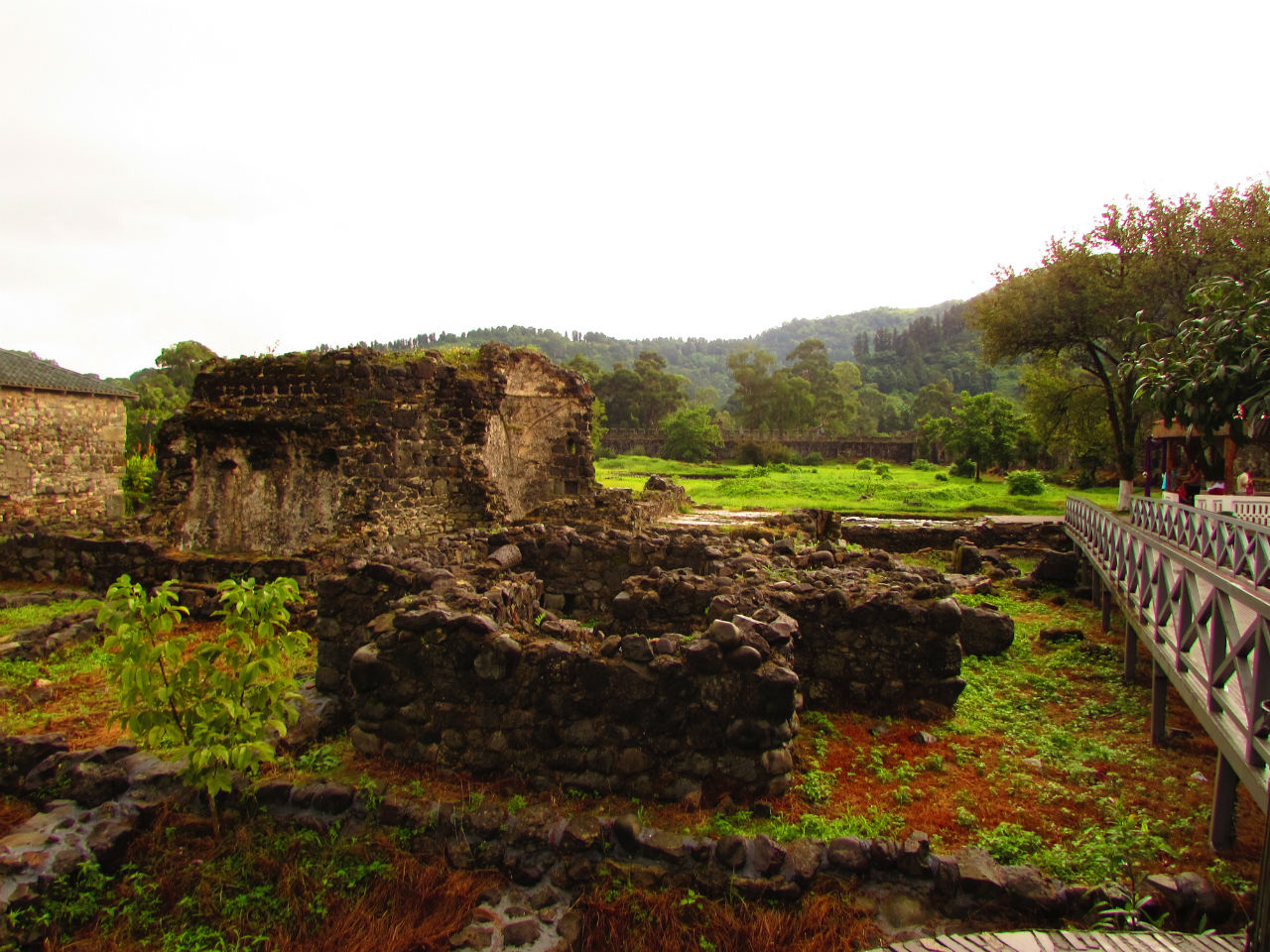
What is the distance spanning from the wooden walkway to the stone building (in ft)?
78.8

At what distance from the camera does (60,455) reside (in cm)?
2258

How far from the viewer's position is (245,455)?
11.8 metres

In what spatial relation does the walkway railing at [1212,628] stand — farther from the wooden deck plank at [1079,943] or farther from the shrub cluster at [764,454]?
the shrub cluster at [764,454]

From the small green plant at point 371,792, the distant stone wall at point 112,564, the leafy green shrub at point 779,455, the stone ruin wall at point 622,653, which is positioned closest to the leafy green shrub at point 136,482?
the distant stone wall at point 112,564

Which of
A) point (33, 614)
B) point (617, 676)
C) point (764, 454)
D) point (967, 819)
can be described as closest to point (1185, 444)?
point (967, 819)

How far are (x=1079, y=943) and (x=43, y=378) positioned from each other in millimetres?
28620

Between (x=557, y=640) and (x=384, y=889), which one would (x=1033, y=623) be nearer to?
(x=557, y=640)

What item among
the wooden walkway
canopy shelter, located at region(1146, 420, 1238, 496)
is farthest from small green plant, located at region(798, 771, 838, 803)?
canopy shelter, located at region(1146, 420, 1238, 496)

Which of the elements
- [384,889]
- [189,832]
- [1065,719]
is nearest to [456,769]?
[384,889]

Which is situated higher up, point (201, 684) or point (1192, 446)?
point (1192, 446)

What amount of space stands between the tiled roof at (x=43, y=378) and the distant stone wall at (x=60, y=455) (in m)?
0.25

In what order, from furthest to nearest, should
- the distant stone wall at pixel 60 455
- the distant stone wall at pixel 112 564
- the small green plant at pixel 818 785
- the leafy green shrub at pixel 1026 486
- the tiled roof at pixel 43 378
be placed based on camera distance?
1. the leafy green shrub at pixel 1026 486
2. the tiled roof at pixel 43 378
3. the distant stone wall at pixel 60 455
4. the distant stone wall at pixel 112 564
5. the small green plant at pixel 818 785

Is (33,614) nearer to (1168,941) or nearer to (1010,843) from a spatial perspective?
(1010,843)

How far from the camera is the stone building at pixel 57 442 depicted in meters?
21.2
